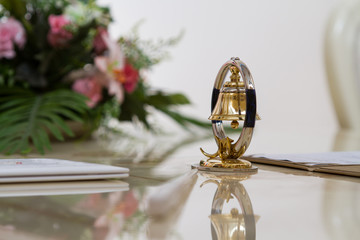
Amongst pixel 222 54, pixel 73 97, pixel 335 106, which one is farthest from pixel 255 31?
pixel 73 97

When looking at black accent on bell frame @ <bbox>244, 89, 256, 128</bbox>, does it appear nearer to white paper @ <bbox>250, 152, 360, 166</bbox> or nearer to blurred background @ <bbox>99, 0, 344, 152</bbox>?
white paper @ <bbox>250, 152, 360, 166</bbox>

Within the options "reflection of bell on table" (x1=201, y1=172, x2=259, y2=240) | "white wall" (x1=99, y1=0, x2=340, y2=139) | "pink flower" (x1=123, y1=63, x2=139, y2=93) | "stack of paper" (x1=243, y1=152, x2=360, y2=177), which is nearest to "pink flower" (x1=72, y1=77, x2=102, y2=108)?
"pink flower" (x1=123, y1=63, x2=139, y2=93)

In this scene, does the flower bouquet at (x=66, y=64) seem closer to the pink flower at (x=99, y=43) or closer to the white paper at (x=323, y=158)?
the pink flower at (x=99, y=43)

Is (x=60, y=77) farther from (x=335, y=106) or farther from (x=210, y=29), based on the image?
(x=210, y=29)

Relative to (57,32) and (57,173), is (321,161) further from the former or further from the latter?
(57,32)

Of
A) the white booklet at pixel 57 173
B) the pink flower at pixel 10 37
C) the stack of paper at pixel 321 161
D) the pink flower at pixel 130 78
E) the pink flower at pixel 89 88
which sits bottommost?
the white booklet at pixel 57 173

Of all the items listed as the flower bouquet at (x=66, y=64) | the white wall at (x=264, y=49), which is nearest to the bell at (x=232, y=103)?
the flower bouquet at (x=66, y=64)

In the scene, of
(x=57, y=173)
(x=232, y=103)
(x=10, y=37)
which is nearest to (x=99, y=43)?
(x=10, y=37)
